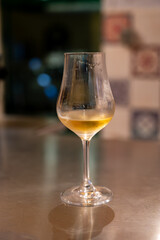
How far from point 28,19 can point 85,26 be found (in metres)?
0.49

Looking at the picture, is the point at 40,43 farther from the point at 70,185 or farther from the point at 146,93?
the point at 70,185

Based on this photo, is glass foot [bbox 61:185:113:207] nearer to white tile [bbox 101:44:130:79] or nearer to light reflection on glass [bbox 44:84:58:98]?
white tile [bbox 101:44:130:79]

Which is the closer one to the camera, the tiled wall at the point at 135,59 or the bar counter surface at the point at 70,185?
the bar counter surface at the point at 70,185

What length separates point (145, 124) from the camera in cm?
229

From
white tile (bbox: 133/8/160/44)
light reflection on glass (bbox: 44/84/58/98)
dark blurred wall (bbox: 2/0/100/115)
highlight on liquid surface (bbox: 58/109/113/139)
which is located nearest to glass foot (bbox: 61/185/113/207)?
highlight on liquid surface (bbox: 58/109/113/139)

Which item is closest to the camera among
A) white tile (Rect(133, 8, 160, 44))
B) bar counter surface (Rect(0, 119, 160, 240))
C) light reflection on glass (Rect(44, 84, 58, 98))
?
bar counter surface (Rect(0, 119, 160, 240))

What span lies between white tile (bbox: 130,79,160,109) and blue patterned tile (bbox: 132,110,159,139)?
55 mm

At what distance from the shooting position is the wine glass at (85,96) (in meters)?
0.60

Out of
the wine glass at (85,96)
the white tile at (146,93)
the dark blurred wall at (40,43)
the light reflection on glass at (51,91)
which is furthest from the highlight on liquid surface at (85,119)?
the light reflection on glass at (51,91)

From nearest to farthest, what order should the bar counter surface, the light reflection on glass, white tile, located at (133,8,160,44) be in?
the bar counter surface, white tile, located at (133,8,160,44), the light reflection on glass

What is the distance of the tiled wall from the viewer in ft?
7.14

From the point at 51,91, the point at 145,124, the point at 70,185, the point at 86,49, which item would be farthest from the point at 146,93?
the point at 70,185

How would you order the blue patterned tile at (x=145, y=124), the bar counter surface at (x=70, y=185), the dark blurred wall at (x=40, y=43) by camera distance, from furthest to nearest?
the dark blurred wall at (x=40, y=43)
the blue patterned tile at (x=145, y=124)
the bar counter surface at (x=70, y=185)

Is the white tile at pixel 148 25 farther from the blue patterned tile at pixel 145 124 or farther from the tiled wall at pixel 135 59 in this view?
the blue patterned tile at pixel 145 124
